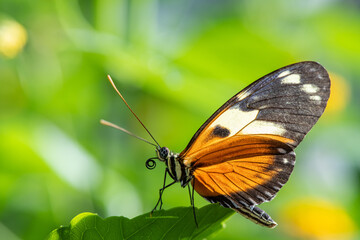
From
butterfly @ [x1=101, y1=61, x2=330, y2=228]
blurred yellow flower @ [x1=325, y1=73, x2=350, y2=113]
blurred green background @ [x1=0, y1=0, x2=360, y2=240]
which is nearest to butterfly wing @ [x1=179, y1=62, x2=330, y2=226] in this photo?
butterfly @ [x1=101, y1=61, x2=330, y2=228]

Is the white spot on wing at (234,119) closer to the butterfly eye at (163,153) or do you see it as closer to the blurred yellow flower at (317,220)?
the butterfly eye at (163,153)

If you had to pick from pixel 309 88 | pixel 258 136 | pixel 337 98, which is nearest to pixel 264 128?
pixel 258 136

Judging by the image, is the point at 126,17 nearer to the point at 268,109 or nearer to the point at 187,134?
the point at 187,134

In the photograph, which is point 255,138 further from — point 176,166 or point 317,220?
point 317,220

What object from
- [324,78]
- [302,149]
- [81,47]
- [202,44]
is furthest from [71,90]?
[302,149]

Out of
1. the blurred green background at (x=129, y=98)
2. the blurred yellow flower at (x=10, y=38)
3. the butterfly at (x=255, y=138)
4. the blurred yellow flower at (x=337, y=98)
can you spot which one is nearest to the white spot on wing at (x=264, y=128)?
the butterfly at (x=255, y=138)

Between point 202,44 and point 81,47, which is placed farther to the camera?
point 202,44
